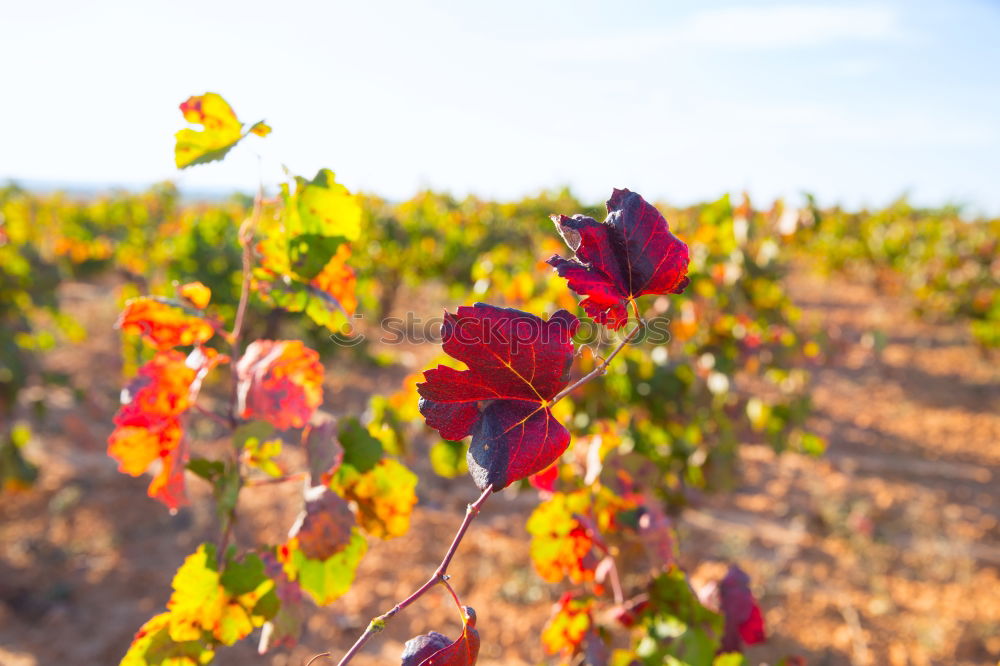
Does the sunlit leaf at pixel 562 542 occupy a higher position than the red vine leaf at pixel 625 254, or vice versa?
the red vine leaf at pixel 625 254

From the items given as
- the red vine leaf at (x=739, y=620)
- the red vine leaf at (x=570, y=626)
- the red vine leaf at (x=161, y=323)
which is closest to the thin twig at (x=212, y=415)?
the red vine leaf at (x=161, y=323)

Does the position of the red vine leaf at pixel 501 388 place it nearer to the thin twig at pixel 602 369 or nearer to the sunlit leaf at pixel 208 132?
the thin twig at pixel 602 369

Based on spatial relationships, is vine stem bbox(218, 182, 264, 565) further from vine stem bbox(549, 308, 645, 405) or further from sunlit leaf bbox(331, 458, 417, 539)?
vine stem bbox(549, 308, 645, 405)

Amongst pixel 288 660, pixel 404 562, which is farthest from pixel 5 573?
pixel 404 562

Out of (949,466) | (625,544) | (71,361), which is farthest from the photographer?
(71,361)

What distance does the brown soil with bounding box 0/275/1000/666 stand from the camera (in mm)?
3143

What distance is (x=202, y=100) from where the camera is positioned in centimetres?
100

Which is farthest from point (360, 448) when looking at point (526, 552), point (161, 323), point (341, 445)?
point (526, 552)

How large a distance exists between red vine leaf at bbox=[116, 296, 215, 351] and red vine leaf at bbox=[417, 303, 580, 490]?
64 cm

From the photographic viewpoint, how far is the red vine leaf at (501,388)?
659 mm

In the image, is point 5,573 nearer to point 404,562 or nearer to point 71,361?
point 404,562

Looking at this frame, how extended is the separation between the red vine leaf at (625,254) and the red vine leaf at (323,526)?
56cm

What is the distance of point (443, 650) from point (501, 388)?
1.04 ft

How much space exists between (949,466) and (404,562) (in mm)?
4449
